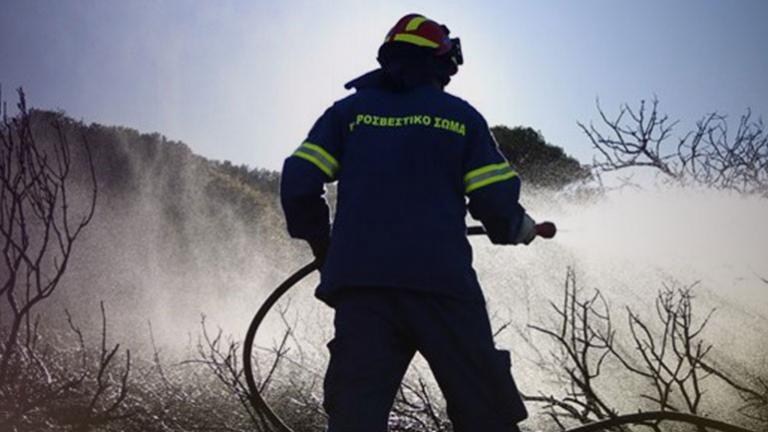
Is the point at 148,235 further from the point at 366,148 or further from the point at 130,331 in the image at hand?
the point at 366,148

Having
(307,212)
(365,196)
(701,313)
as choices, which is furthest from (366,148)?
(701,313)

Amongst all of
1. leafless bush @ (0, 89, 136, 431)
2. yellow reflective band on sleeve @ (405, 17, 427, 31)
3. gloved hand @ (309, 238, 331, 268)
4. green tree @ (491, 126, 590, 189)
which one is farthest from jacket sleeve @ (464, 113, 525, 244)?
green tree @ (491, 126, 590, 189)

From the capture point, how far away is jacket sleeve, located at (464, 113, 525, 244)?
2406 mm

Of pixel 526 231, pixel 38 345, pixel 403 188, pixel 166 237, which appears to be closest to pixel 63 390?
pixel 403 188

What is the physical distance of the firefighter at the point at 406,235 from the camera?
229cm

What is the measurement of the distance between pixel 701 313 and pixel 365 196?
13.0m

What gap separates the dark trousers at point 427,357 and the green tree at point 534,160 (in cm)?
2097

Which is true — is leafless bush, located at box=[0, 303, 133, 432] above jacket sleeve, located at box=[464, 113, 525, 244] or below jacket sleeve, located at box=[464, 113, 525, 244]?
above

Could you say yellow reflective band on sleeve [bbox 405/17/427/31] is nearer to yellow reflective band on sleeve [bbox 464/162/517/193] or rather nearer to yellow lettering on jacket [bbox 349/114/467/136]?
yellow lettering on jacket [bbox 349/114/467/136]

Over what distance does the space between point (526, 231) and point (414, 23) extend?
2.83 ft

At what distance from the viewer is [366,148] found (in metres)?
2.42

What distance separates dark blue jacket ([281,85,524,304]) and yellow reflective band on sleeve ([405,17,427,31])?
0.23 metres

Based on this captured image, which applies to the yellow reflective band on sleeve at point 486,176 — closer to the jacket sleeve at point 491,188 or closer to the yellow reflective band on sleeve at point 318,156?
the jacket sleeve at point 491,188

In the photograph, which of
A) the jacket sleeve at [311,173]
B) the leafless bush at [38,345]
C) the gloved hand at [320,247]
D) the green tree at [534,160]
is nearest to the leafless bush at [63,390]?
the leafless bush at [38,345]
